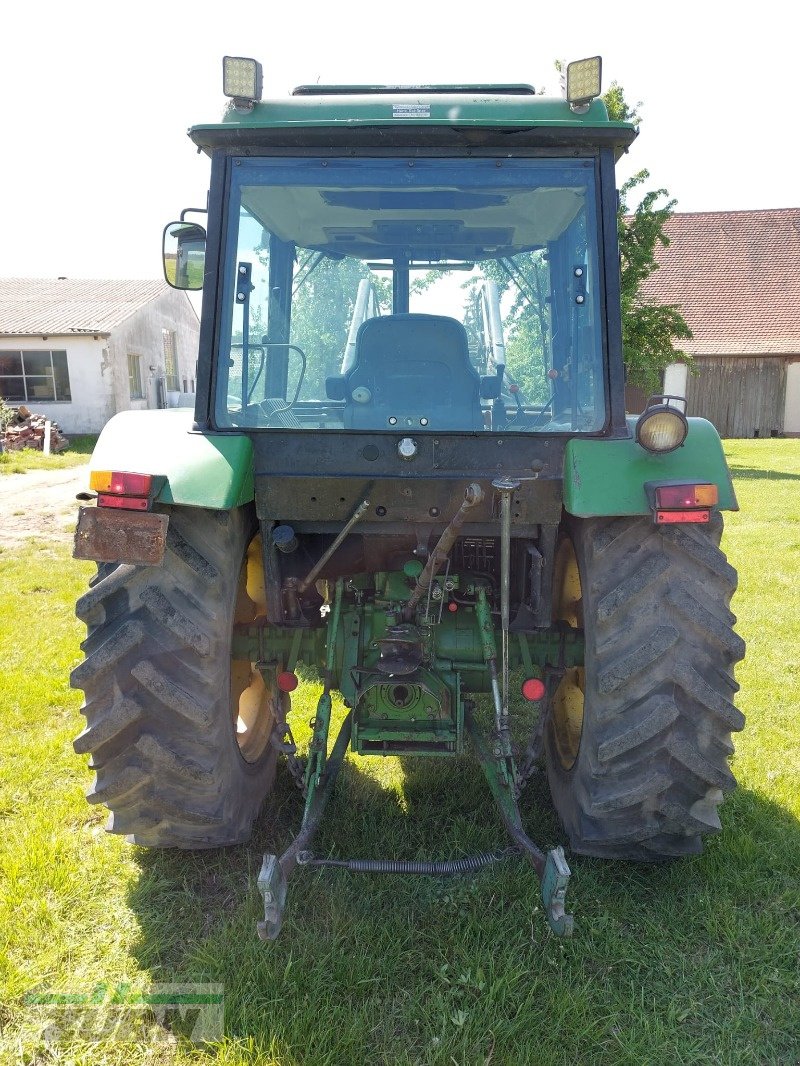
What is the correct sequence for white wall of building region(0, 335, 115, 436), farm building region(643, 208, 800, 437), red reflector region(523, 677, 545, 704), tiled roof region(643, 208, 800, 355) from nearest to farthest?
red reflector region(523, 677, 545, 704)
white wall of building region(0, 335, 115, 436)
farm building region(643, 208, 800, 437)
tiled roof region(643, 208, 800, 355)

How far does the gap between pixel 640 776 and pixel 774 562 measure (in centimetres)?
569

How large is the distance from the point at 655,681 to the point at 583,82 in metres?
1.90

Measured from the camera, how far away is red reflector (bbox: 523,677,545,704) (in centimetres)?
290

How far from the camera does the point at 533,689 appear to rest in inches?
115

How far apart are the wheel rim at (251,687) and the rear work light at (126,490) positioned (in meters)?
0.65

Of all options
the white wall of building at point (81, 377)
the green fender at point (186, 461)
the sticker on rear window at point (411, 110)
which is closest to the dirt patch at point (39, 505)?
the green fender at point (186, 461)

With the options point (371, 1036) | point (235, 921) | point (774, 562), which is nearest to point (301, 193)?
point (235, 921)

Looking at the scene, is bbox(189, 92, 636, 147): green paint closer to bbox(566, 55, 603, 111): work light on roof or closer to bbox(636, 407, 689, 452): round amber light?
bbox(566, 55, 603, 111): work light on roof

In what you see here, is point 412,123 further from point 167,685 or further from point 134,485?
point 167,685

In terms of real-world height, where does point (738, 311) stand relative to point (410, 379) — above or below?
above

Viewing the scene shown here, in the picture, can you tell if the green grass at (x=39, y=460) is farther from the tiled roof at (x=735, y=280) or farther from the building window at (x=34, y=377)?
the tiled roof at (x=735, y=280)

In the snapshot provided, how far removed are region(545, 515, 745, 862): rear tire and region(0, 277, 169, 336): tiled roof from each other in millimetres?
19794

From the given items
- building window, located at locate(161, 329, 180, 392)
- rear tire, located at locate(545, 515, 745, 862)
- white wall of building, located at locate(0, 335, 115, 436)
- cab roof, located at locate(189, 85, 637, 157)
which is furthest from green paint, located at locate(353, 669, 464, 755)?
building window, located at locate(161, 329, 180, 392)

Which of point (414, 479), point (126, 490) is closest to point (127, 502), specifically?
point (126, 490)
